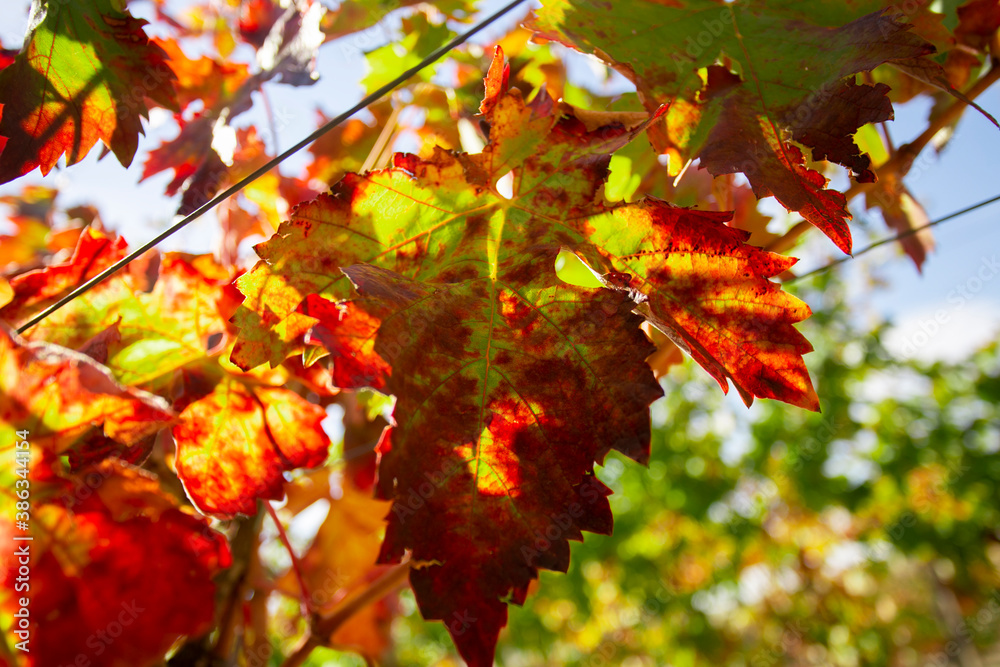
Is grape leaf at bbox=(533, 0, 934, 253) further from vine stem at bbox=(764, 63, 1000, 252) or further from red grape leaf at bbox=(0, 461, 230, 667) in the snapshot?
red grape leaf at bbox=(0, 461, 230, 667)

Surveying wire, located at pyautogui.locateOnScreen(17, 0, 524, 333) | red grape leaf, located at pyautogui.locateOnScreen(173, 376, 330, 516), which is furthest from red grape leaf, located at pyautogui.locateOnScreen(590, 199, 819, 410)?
red grape leaf, located at pyautogui.locateOnScreen(173, 376, 330, 516)

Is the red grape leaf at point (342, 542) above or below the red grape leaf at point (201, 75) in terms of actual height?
below

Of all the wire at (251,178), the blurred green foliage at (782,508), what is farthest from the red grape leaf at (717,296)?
the blurred green foliage at (782,508)

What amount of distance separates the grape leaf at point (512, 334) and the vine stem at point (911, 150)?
0.32m

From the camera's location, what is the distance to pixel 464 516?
57cm

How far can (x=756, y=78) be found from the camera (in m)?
0.64

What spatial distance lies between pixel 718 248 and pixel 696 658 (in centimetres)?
691

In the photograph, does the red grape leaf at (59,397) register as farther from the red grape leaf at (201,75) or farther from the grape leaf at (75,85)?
the red grape leaf at (201,75)

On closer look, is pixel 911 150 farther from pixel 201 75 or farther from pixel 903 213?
pixel 201 75

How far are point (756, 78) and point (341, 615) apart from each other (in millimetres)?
876

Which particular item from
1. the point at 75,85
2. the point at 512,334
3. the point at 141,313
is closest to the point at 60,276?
the point at 141,313

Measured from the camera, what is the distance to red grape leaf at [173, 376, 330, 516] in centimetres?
68

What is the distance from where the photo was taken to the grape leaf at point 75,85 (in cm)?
68

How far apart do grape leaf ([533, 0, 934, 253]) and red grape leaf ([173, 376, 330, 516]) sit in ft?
1.65
